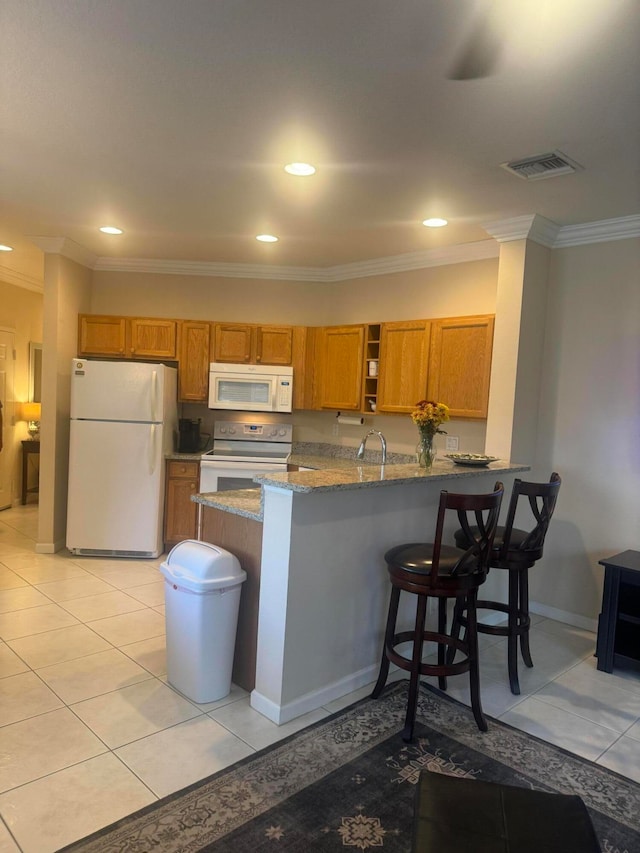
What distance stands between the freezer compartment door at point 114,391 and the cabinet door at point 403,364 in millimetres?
1915

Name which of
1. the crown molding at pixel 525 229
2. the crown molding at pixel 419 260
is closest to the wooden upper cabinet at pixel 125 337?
the crown molding at pixel 419 260

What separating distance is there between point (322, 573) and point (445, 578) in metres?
0.56

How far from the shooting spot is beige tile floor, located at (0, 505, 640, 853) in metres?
2.03

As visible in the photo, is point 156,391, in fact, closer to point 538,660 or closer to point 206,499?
point 206,499

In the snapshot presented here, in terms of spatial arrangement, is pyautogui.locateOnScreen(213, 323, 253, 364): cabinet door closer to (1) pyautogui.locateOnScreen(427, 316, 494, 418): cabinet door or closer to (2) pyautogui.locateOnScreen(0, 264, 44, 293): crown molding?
(1) pyautogui.locateOnScreen(427, 316, 494, 418): cabinet door

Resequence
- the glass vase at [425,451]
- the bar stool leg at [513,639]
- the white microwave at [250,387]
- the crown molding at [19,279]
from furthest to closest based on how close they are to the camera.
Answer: the crown molding at [19,279]
the white microwave at [250,387]
the glass vase at [425,451]
the bar stool leg at [513,639]

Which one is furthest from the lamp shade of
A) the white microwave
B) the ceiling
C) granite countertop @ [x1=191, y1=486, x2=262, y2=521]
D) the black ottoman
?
the black ottoman

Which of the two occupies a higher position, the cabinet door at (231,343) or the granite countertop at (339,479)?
the cabinet door at (231,343)

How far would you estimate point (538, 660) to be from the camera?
10.9 feet

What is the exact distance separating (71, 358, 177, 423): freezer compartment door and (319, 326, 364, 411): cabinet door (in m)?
1.47

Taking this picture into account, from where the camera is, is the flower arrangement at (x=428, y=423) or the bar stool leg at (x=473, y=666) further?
the flower arrangement at (x=428, y=423)

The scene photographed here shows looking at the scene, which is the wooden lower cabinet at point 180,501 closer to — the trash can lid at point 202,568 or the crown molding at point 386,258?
the crown molding at point 386,258

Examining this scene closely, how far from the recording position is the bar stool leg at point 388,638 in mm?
2695

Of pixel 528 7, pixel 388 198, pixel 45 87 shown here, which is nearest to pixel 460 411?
pixel 388 198
